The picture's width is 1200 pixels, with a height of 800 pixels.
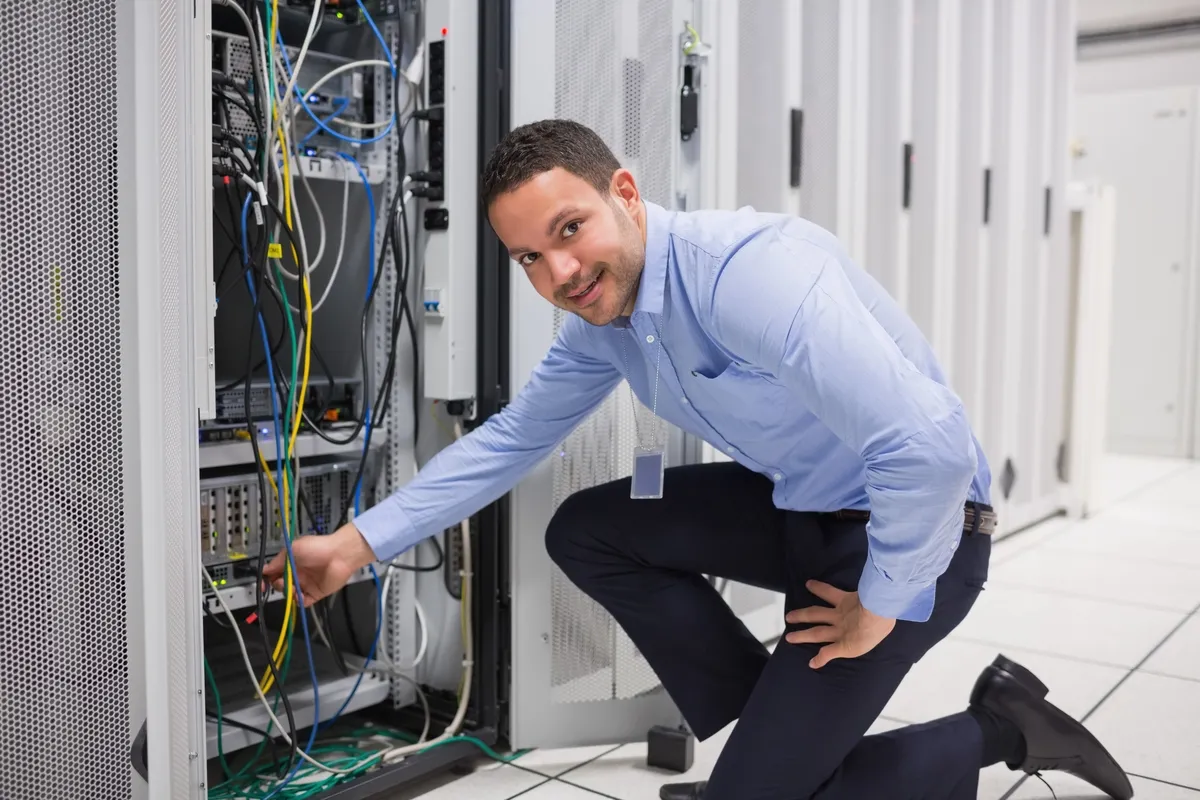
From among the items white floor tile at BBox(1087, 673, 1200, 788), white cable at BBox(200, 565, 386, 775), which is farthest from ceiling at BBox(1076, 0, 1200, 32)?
white cable at BBox(200, 565, 386, 775)

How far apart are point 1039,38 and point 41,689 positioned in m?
4.12

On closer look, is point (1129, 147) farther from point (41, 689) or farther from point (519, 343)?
point (41, 689)

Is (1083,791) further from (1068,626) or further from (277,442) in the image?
(277,442)

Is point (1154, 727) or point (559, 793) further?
point (1154, 727)

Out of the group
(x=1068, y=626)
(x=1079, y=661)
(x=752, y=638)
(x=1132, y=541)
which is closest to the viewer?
(x=752, y=638)

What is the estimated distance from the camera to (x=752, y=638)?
69.6 inches

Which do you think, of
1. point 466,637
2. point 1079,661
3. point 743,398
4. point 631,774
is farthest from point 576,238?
point 1079,661

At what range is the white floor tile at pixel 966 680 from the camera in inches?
90.5

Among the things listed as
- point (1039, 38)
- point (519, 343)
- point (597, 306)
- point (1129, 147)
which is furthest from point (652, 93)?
point (1129, 147)

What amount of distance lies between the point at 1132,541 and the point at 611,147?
3.03 m

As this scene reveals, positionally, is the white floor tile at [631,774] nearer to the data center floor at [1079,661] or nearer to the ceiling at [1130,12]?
the data center floor at [1079,661]

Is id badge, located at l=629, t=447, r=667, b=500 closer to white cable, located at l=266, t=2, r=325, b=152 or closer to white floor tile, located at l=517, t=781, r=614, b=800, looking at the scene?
white floor tile, located at l=517, t=781, r=614, b=800

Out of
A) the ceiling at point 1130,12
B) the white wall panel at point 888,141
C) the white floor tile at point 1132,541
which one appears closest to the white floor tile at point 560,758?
the white wall panel at point 888,141

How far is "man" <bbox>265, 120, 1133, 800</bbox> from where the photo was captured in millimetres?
1284
